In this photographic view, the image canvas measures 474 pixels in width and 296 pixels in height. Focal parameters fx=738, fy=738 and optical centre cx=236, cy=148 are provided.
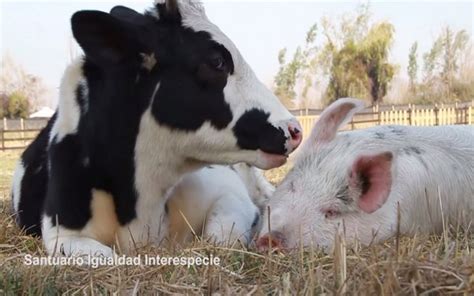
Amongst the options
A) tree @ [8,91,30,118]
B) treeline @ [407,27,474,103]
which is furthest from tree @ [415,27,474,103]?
tree @ [8,91,30,118]

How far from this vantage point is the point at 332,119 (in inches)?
145

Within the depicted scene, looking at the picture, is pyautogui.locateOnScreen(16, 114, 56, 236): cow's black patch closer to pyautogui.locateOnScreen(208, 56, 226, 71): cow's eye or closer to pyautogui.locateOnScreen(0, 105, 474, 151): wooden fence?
pyautogui.locateOnScreen(208, 56, 226, 71): cow's eye

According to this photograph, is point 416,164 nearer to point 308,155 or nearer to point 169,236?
point 308,155

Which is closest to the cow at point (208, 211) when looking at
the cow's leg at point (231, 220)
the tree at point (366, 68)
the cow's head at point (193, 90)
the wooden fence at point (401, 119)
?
the cow's leg at point (231, 220)

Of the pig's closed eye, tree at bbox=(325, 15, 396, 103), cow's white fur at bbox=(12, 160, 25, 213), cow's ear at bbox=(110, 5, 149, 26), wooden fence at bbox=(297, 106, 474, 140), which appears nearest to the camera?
the pig's closed eye

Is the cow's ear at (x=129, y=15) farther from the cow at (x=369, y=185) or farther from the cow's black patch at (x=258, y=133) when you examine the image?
the cow at (x=369, y=185)

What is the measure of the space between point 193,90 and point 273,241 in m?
0.84

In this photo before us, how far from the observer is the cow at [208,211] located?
368cm

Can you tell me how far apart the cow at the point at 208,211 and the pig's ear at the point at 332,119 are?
0.59 m

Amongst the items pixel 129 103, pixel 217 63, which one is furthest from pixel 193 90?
pixel 129 103

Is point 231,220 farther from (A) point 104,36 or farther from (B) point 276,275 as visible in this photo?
(B) point 276,275

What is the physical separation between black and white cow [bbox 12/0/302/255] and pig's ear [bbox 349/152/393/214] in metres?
0.34

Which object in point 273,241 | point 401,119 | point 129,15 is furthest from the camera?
point 401,119

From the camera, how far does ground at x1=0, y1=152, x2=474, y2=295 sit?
6.33ft
